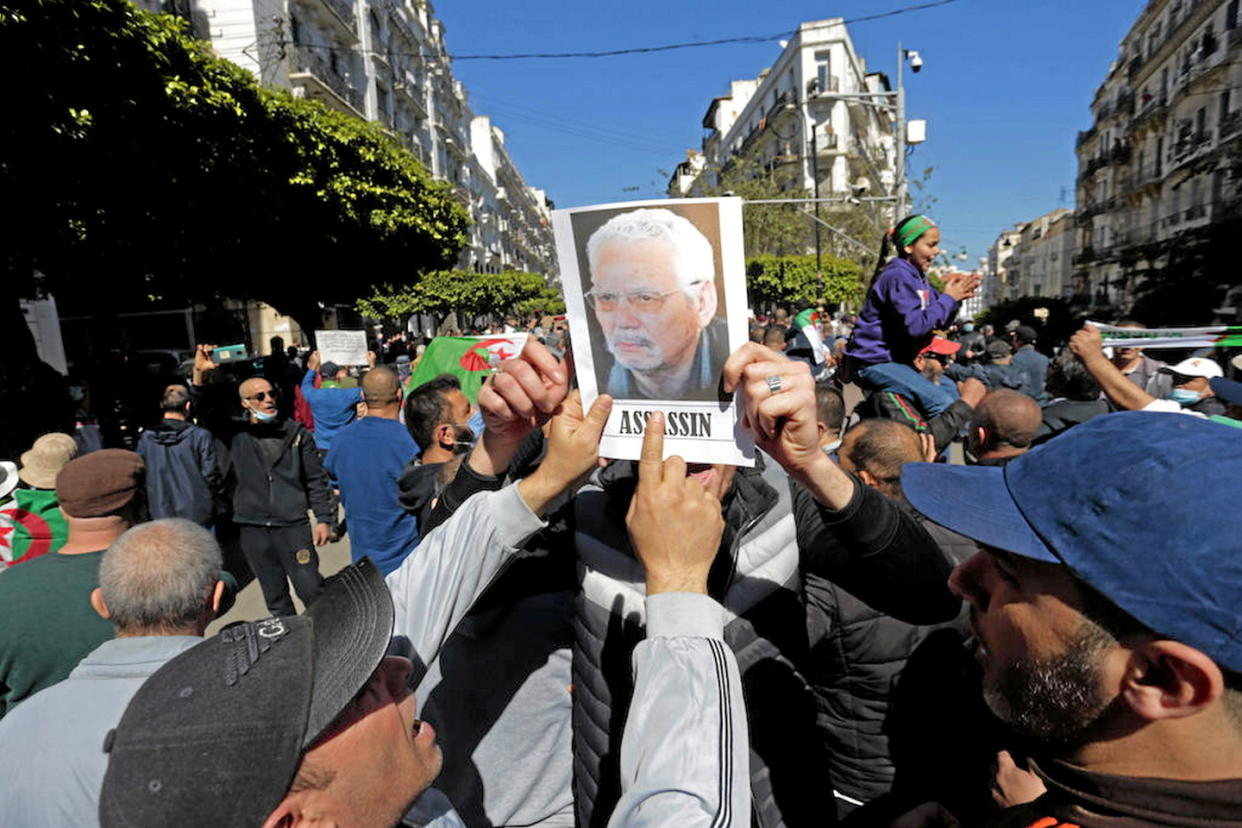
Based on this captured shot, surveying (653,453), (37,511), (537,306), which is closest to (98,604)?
(37,511)

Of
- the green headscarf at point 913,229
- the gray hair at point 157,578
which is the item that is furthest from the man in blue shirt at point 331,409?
the green headscarf at point 913,229

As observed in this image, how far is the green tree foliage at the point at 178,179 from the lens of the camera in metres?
7.34

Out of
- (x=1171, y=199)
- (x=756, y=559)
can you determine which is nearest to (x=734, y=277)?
(x=756, y=559)

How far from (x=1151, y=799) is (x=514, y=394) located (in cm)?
137

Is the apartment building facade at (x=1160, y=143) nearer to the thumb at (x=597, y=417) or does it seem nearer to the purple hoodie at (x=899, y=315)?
the purple hoodie at (x=899, y=315)

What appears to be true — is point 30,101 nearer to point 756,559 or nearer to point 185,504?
point 185,504

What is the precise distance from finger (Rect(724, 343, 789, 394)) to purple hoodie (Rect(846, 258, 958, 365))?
7.68 feet

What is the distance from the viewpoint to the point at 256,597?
6047 mm

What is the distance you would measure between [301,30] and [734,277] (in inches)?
1216

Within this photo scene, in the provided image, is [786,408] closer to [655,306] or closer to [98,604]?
[655,306]

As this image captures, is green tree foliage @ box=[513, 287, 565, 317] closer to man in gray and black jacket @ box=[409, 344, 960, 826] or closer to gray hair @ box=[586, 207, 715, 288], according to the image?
man in gray and black jacket @ box=[409, 344, 960, 826]

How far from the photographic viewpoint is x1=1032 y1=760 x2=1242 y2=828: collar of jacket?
874 millimetres

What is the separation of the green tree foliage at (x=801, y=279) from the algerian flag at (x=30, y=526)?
3203 cm

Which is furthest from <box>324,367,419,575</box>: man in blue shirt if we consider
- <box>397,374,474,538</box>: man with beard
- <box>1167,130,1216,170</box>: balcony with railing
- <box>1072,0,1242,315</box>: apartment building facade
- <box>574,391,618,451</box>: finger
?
<box>1167,130,1216,170</box>: balcony with railing
